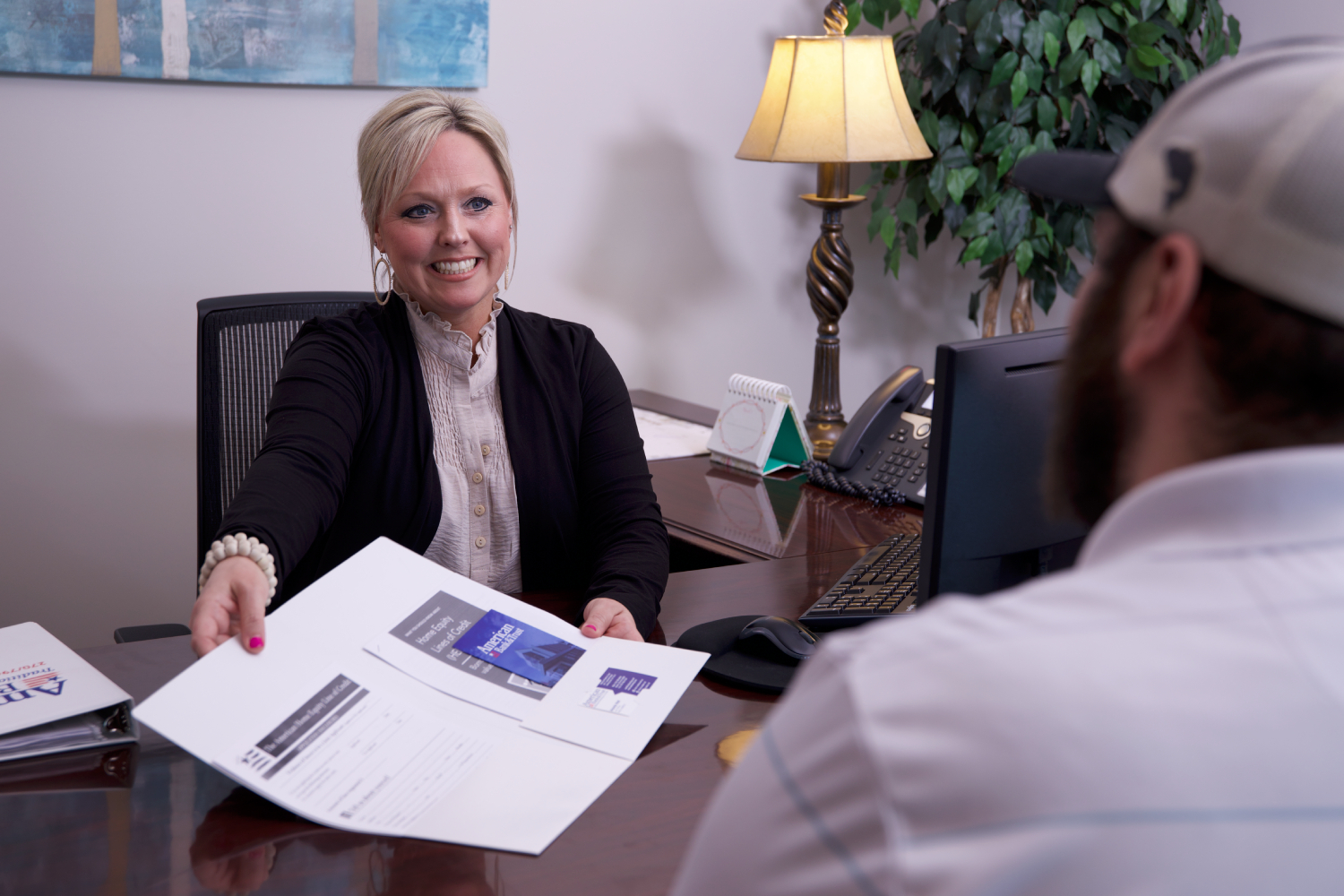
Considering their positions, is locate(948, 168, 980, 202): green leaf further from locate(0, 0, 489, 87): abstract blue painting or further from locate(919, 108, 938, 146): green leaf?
locate(0, 0, 489, 87): abstract blue painting

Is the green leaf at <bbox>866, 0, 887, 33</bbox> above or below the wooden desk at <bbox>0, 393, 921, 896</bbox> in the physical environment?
above

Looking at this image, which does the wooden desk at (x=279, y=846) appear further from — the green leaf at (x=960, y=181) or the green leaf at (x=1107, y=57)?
the green leaf at (x=1107, y=57)

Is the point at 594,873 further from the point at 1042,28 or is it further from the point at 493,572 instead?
the point at 1042,28

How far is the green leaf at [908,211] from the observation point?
2.95m

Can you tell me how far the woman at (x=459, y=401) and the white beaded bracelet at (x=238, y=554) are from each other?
1.02ft

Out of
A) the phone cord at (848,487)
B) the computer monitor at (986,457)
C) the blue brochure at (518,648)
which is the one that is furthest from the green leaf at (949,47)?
the blue brochure at (518,648)

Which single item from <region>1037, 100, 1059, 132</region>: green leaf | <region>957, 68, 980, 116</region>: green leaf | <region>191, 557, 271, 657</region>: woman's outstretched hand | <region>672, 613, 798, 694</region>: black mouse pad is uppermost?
<region>957, 68, 980, 116</region>: green leaf

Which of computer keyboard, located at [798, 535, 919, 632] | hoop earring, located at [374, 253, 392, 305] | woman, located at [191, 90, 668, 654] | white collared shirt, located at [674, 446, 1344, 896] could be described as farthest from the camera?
hoop earring, located at [374, 253, 392, 305]

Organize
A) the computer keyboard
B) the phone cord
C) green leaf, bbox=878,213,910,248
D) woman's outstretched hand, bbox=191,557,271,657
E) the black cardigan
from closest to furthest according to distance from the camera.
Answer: woman's outstretched hand, bbox=191,557,271,657 < the computer keyboard < the black cardigan < the phone cord < green leaf, bbox=878,213,910,248

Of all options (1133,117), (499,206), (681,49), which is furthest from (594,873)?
(1133,117)

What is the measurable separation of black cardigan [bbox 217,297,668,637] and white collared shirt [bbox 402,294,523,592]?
0.7 inches

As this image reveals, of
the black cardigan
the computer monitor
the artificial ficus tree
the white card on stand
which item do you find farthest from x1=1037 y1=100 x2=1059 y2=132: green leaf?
the computer monitor

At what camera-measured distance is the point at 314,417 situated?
1.46 m

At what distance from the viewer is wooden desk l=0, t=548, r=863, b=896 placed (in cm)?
82
